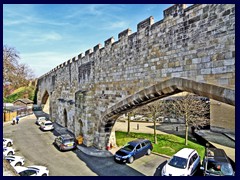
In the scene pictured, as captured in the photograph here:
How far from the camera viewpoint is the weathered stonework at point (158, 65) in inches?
240

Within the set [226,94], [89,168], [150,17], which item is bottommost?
[89,168]

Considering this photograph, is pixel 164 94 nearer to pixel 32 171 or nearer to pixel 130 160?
pixel 130 160

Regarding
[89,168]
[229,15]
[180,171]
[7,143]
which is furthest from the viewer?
[7,143]

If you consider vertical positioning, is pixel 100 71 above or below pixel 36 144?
above

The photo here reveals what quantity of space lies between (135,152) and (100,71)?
5223mm

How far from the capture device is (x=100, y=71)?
12.4 meters

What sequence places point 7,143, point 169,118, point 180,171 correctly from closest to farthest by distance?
point 180,171, point 7,143, point 169,118

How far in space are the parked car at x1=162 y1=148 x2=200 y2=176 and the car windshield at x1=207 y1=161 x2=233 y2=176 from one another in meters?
0.74

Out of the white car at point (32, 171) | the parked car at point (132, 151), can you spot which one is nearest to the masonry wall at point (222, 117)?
the parked car at point (132, 151)

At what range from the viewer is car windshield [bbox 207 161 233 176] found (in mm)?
7841

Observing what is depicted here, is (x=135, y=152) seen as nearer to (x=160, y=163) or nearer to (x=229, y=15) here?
(x=160, y=163)

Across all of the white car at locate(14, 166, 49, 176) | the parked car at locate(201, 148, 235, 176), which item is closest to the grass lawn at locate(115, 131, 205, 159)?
the parked car at locate(201, 148, 235, 176)

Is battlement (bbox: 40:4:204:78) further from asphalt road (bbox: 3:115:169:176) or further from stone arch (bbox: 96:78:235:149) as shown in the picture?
asphalt road (bbox: 3:115:169:176)

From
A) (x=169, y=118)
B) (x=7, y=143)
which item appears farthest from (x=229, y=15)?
(x=169, y=118)
